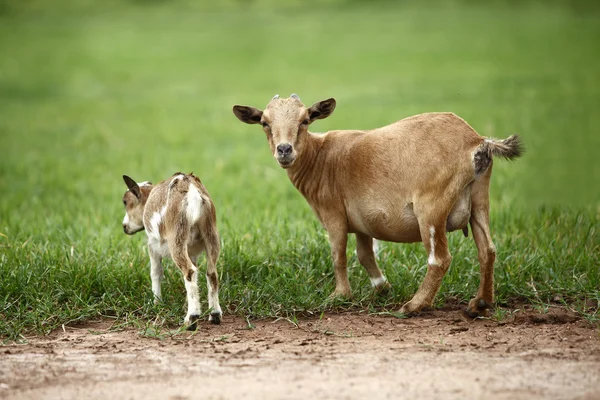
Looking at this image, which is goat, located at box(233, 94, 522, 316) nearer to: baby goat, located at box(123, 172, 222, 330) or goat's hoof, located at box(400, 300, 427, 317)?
goat's hoof, located at box(400, 300, 427, 317)

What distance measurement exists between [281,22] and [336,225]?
111 ft

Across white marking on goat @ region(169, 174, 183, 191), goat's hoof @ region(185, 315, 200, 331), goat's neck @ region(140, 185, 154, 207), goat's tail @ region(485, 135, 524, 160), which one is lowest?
goat's hoof @ region(185, 315, 200, 331)

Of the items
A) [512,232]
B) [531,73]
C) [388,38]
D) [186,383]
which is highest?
[388,38]

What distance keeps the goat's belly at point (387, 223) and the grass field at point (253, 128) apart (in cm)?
60

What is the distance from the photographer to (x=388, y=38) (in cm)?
3559

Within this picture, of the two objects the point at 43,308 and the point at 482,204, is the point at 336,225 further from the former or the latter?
the point at 43,308

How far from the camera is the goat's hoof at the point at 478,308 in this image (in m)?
7.40

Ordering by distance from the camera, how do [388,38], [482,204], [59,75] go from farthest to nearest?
[388,38] → [59,75] → [482,204]

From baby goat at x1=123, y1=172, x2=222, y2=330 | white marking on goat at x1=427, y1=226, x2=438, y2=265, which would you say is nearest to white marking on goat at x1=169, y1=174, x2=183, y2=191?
baby goat at x1=123, y1=172, x2=222, y2=330

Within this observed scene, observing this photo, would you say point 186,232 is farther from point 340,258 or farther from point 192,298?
point 340,258

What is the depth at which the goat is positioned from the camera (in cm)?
728

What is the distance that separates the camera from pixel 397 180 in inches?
296

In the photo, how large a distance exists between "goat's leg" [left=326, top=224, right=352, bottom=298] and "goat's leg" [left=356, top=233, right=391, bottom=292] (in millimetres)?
240

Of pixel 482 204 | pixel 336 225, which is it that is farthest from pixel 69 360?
pixel 482 204
